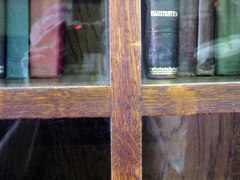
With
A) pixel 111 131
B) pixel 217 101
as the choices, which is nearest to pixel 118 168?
pixel 111 131

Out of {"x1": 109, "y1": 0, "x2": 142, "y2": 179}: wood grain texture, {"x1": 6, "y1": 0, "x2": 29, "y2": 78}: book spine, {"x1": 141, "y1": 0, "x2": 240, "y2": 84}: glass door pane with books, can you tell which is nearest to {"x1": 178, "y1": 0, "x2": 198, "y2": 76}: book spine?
{"x1": 141, "y1": 0, "x2": 240, "y2": 84}: glass door pane with books

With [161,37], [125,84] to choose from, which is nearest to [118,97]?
[125,84]

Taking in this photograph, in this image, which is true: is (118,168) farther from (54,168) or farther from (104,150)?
(54,168)

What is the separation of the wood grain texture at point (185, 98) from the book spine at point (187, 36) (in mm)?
76

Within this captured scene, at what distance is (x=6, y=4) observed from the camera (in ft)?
2.17

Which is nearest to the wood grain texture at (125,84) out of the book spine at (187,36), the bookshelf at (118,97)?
the bookshelf at (118,97)

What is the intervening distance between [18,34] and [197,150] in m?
0.49

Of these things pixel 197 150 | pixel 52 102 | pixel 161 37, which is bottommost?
pixel 197 150

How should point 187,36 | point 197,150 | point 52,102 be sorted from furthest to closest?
point 197,150
point 187,36
point 52,102

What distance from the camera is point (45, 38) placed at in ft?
2.21

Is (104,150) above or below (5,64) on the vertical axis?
below

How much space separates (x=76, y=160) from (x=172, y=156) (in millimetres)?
215

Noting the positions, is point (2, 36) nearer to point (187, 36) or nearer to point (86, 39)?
point (86, 39)

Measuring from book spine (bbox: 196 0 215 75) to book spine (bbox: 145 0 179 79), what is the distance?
61 millimetres
